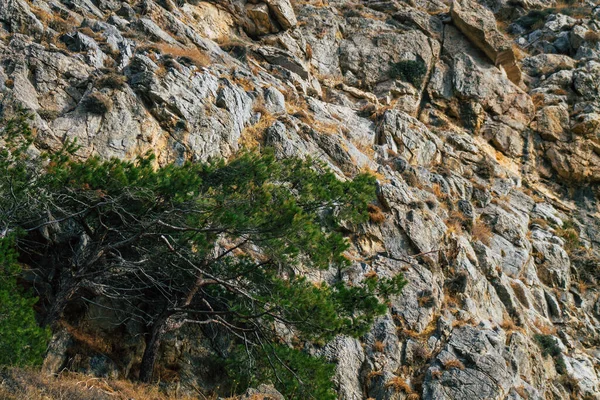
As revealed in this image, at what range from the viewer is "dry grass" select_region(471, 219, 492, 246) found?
17.6 meters

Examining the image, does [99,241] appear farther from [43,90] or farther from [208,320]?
[43,90]

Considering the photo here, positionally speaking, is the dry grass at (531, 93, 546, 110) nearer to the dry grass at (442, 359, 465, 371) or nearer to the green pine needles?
the dry grass at (442, 359, 465, 371)

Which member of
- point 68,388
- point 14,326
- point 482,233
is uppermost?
point 14,326

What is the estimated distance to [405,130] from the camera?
68.8ft

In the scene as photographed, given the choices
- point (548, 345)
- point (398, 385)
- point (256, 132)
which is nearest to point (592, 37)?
point (548, 345)

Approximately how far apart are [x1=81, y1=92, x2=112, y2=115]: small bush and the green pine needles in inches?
130

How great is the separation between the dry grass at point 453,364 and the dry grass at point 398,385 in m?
1.15

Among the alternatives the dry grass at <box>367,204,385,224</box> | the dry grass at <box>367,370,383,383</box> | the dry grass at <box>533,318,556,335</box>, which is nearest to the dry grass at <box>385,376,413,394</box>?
the dry grass at <box>367,370,383,383</box>

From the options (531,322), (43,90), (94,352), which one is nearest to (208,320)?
(94,352)

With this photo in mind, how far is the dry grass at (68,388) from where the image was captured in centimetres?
660

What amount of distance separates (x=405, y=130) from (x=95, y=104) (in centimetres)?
1253

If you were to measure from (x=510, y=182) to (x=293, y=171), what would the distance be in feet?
46.0

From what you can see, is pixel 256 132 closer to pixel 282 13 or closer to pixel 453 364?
pixel 453 364

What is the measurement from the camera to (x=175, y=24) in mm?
19703
